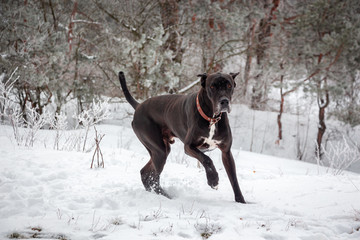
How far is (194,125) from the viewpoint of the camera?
3180 millimetres

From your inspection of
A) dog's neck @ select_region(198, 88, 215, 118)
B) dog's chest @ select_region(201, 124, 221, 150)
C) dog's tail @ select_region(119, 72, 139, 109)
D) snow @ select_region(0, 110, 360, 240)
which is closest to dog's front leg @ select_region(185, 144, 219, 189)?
dog's chest @ select_region(201, 124, 221, 150)

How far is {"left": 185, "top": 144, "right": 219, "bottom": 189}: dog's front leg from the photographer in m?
3.02

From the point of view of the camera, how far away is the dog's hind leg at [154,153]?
11.5ft

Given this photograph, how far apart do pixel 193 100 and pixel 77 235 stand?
1856 millimetres

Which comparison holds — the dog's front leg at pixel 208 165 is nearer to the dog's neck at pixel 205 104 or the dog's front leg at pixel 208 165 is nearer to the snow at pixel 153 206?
the snow at pixel 153 206

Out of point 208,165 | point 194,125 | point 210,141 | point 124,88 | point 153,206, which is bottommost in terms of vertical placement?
point 153,206

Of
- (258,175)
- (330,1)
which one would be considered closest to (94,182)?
(258,175)

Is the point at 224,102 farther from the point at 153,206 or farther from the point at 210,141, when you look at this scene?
the point at 153,206

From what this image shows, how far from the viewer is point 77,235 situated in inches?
82.4

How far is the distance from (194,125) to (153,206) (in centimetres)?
92

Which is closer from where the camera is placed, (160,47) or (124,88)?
(124,88)

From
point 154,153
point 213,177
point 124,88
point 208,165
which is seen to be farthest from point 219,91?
point 124,88

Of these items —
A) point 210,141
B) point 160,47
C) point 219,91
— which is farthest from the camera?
point 160,47

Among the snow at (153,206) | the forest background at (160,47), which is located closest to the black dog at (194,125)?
the snow at (153,206)
